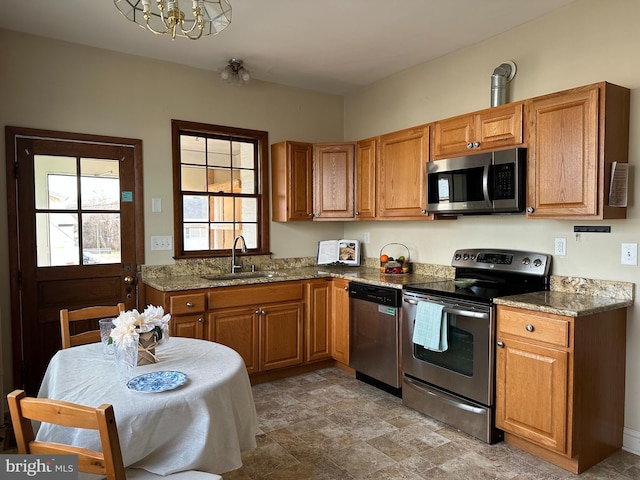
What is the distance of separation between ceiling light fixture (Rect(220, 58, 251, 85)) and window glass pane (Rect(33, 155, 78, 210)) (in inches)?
56.3

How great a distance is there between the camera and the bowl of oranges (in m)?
3.97

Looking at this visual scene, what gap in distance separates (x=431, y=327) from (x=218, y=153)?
2487mm

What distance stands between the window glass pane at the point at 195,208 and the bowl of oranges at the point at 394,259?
1.68 m

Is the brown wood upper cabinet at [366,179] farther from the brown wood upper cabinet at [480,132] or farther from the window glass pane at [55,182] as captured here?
the window glass pane at [55,182]

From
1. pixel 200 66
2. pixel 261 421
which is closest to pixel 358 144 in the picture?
pixel 200 66

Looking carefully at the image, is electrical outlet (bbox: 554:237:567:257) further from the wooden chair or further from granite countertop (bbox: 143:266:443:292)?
the wooden chair

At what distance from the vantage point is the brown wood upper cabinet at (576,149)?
2445mm

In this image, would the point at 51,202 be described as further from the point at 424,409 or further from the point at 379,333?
the point at 424,409

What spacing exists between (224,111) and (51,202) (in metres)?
1.64

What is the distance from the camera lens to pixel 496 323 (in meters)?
2.66

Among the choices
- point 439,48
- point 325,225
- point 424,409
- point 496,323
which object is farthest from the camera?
point 325,225

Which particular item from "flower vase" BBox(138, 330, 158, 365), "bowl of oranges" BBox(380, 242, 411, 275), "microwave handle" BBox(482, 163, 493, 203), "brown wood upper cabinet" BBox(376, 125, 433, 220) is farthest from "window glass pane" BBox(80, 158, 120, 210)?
"microwave handle" BBox(482, 163, 493, 203)

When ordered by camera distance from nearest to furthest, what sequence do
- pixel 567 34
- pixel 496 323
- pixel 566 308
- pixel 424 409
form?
pixel 566 308 < pixel 496 323 < pixel 567 34 < pixel 424 409

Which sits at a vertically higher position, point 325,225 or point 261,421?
point 325,225
